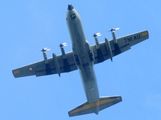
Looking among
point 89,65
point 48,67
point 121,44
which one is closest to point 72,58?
point 89,65

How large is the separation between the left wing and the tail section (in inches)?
278

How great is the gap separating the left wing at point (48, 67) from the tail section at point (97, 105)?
7055 mm

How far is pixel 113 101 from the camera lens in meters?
69.7

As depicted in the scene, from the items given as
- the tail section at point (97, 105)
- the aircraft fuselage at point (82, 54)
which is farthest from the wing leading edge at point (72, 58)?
the tail section at point (97, 105)

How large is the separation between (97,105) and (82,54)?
10586mm

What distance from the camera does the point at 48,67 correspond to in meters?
69.2

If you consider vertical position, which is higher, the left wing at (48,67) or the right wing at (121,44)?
the right wing at (121,44)

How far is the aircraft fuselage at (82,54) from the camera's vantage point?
61.7 metres

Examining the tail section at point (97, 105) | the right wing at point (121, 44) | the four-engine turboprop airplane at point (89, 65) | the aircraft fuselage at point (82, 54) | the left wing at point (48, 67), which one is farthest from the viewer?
the tail section at point (97, 105)

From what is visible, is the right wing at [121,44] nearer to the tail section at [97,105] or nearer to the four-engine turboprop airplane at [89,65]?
the four-engine turboprop airplane at [89,65]

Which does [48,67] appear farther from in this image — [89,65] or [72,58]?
[89,65]

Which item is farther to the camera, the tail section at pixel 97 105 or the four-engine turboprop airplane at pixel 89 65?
the tail section at pixel 97 105

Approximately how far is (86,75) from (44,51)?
323 inches

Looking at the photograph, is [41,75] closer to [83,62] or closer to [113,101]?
[83,62]
